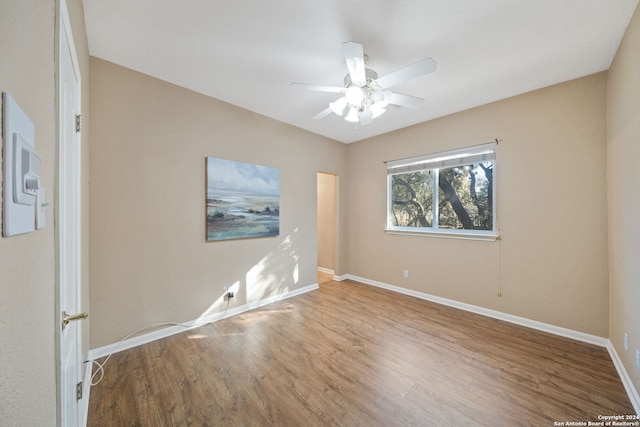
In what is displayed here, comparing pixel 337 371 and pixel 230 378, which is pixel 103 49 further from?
pixel 337 371

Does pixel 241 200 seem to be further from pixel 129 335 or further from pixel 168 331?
pixel 129 335

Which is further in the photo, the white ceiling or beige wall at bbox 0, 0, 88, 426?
the white ceiling

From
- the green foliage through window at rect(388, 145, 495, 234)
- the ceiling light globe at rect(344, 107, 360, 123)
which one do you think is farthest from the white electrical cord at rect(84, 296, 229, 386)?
the green foliage through window at rect(388, 145, 495, 234)

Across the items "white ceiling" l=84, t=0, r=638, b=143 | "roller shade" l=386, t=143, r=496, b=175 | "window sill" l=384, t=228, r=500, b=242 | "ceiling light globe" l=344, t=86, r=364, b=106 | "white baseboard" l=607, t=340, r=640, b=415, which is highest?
A: "white ceiling" l=84, t=0, r=638, b=143

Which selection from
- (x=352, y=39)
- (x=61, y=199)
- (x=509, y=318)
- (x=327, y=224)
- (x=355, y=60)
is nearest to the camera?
(x=61, y=199)

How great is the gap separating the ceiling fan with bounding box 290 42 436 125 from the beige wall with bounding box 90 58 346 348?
4.71 ft

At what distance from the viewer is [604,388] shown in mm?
1786

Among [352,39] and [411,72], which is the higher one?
[352,39]

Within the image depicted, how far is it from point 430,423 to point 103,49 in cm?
377

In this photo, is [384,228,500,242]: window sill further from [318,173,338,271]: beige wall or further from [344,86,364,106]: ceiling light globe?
[344,86,364,106]: ceiling light globe

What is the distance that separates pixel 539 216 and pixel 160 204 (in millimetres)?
4139

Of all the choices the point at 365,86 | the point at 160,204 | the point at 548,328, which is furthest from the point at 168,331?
the point at 548,328

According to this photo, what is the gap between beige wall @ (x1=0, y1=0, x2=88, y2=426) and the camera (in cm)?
43

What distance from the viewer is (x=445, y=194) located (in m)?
3.48
